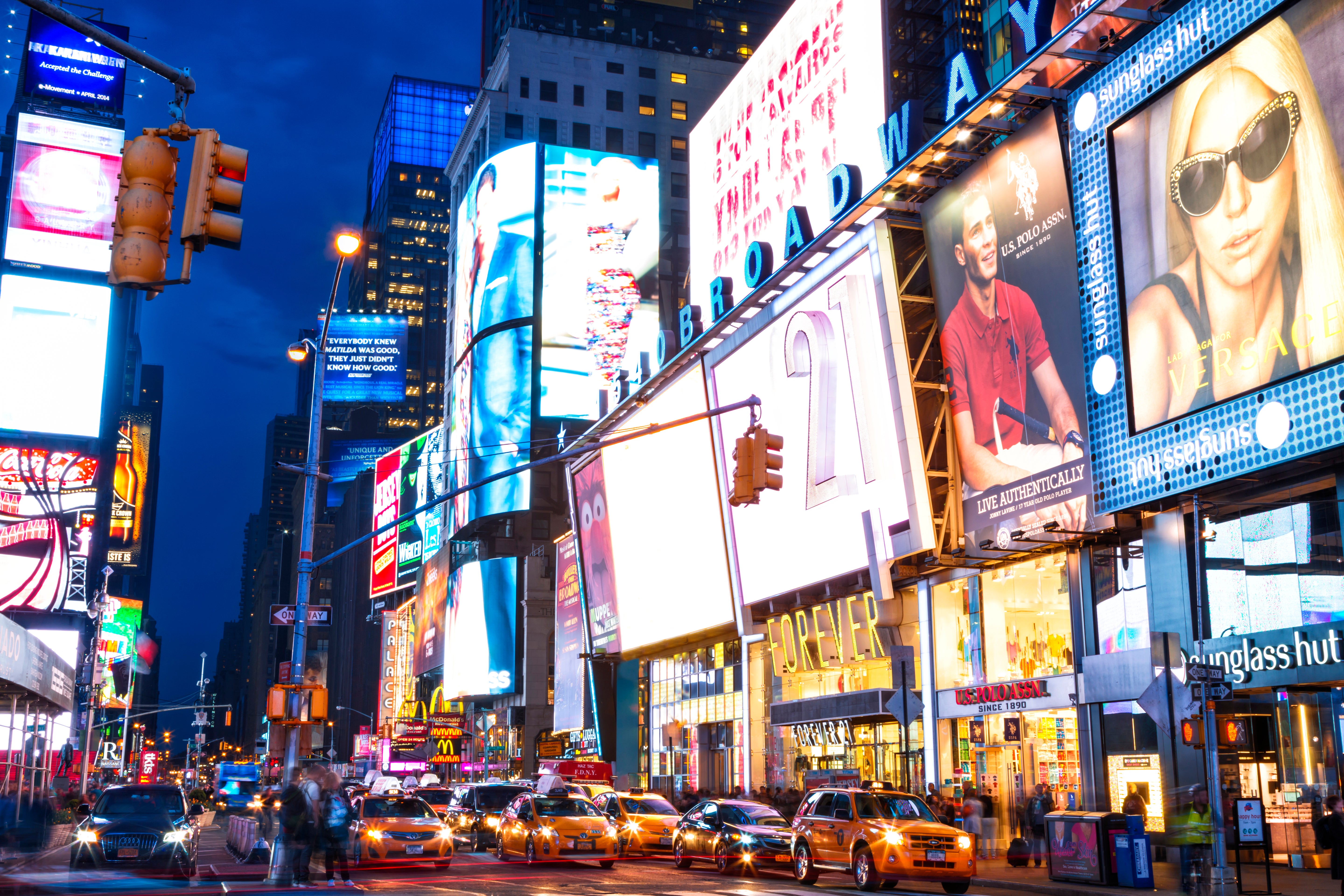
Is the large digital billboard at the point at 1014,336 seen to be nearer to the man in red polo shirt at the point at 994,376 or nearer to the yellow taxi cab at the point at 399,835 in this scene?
the man in red polo shirt at the point at 994,376

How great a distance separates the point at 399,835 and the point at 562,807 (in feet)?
13.6

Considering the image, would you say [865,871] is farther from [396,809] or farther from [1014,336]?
[1014,336]

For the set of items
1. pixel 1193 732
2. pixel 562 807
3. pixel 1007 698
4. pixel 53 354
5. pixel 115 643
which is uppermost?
pixel 53 354

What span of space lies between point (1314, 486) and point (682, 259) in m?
78.5

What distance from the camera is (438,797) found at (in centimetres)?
4072

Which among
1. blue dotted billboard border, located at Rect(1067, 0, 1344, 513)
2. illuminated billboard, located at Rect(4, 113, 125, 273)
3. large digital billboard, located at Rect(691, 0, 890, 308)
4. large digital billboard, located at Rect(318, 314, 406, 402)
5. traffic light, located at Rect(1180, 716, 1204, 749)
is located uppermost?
large digital billboard, located at Rect(318, 314, 406, 402)

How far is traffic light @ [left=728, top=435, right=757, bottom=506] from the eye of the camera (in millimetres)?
18344

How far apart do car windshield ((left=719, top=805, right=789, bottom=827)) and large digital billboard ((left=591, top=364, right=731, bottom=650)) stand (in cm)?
2032

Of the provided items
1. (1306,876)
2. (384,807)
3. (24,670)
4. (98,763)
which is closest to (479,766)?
(98,763)

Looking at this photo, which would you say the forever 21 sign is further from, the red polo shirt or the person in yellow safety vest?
the person in yellow safety vest

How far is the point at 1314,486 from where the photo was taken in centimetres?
2423

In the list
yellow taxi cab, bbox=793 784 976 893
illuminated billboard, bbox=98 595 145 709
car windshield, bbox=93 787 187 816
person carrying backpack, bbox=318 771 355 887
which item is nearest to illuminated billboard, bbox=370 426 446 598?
illuminated billboard, bbox=98 595 145 709

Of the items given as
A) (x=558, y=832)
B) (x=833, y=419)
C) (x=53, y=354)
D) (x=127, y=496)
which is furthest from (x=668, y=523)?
(x=127, y=496)

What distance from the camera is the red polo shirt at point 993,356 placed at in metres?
30.1
